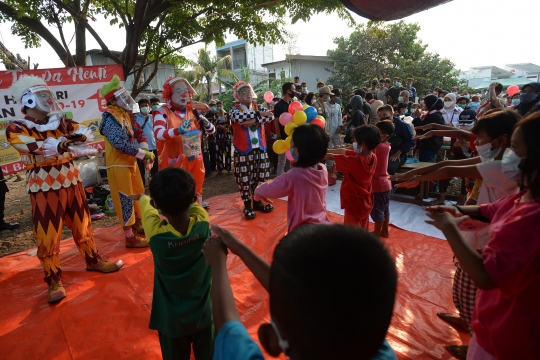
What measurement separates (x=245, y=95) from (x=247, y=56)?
84.0 ft

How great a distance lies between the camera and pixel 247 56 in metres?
27.9

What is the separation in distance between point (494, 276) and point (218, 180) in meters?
6.76

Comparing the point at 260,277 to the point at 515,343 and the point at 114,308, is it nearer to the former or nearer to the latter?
the point at 515,343

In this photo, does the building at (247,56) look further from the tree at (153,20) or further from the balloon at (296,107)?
the balloon at (296,107)

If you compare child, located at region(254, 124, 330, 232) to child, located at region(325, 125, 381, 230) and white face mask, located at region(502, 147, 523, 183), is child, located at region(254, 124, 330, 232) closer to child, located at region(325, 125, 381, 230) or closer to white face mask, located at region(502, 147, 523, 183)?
child, located at region(325, 125, 381, 230)

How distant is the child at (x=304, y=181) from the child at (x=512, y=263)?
3.59ft

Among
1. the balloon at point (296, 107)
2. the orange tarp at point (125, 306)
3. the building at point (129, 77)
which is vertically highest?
the building at point (129, 77)

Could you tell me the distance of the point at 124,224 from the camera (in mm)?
3762

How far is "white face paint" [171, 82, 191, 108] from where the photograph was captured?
397 centimetres

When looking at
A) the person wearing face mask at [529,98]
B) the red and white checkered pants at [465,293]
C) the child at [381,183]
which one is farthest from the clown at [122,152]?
the person wearing face mask at [529,98]

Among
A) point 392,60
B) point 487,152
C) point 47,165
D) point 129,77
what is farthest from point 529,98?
point 129,77

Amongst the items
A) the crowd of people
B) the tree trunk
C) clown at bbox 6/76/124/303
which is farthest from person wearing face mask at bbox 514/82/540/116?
the tree trunk

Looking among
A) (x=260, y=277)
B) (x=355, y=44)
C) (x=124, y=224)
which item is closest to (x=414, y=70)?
(x=355, y=44)

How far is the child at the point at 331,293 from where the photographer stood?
2.06ft
